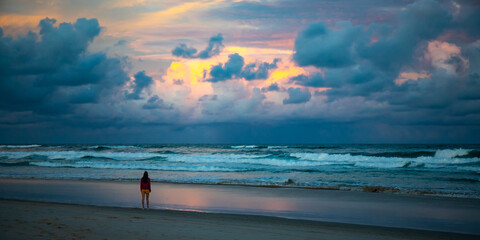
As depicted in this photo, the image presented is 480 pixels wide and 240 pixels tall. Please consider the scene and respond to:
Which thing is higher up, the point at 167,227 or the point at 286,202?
the point at 167,227

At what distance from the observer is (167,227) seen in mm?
9109

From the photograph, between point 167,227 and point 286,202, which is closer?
point 167,227

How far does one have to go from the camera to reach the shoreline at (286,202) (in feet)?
38.0

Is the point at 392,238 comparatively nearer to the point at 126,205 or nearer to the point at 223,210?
the point at 223,210

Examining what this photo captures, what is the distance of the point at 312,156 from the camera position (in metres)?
48.1

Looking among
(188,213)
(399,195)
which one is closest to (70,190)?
(188,213)

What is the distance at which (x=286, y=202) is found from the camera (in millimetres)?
14820

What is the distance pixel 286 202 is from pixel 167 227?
6.82 m

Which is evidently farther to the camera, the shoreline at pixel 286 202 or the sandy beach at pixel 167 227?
the shoreline at pixel 286 202

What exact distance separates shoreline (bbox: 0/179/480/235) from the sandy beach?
4.05ft

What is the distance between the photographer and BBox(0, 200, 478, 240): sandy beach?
818 centimetres

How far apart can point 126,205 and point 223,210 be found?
388 centimetres

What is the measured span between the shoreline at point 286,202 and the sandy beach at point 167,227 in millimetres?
1234

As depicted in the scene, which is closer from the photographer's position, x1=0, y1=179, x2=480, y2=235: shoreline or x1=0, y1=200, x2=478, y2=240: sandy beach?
x1=0, y1=200, x2=478, y2=240: sandy beach
